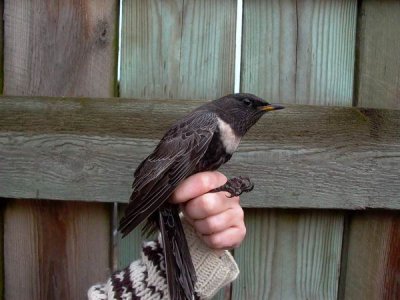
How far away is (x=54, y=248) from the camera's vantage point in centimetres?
202

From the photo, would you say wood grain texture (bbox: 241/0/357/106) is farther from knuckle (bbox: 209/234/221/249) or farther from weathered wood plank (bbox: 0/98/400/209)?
knuckle (bbox: 209/234/221/249)

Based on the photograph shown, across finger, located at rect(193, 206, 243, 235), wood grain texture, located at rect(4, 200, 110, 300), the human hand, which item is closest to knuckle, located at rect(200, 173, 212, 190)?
the human hand

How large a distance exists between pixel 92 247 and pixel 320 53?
132cm

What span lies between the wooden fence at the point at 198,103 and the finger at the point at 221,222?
22cm

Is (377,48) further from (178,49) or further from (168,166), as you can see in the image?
(168,166)

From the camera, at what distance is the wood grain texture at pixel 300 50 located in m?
1.93

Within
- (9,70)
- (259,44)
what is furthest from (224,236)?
(9,70)

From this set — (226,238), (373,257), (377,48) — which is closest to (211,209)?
(226,238)

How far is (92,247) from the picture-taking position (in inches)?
79.2

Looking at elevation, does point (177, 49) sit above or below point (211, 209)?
above

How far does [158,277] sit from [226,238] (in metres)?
0.31

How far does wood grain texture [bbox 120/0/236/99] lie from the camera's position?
6.25ft

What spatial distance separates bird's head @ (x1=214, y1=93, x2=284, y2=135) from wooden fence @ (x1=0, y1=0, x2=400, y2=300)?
5.1 inches

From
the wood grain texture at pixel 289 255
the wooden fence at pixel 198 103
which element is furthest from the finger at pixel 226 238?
the wood grain texture at pixel 289 255
